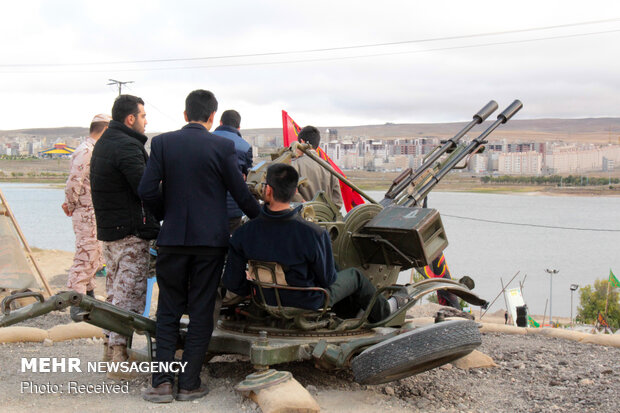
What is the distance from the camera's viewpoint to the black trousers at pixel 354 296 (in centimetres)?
474

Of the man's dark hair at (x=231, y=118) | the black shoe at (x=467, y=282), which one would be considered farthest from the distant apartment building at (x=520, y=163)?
the man's dark hair at (x=231, y=118)

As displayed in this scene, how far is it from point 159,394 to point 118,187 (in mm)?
1461

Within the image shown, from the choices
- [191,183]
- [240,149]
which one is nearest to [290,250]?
[191,183]

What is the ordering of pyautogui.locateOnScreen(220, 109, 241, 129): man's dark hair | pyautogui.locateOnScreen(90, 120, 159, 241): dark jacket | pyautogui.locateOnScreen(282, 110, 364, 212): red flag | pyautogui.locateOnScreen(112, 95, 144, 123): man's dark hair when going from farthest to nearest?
pyautogui.locateOnScreen(282, 110, 364, 212): red flag → pyautogui.locateOnScreen(220, 109, 241, 129): man's dark hair → pyautogui.locateOnScreen(112, 95, 144, 123): man's dark hair → pyautogui.locateOnScreen(90, 120, 159, 241): dark jacket

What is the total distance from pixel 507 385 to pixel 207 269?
244 cm

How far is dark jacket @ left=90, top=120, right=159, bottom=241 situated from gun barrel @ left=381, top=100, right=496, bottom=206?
246cm

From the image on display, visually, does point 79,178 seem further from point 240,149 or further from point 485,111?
point 485,111

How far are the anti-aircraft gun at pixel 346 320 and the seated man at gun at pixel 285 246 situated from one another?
0.08m

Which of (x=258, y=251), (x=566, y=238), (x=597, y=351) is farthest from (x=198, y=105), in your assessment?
(x=566, y=238)

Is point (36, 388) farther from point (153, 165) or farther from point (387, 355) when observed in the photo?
point (387, 355)

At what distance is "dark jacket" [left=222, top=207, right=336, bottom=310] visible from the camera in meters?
4.41

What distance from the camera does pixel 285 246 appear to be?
14.5ft

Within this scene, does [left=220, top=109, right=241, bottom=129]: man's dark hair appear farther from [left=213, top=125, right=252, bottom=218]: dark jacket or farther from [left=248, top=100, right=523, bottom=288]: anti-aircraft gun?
[left=248, top=100, right=523, bottom=288]: anti-aircraft gun

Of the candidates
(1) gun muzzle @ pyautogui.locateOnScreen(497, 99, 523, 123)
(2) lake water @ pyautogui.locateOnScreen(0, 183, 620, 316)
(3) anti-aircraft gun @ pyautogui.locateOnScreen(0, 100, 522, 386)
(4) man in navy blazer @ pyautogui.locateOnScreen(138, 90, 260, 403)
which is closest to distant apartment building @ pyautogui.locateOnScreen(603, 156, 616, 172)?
(2) lake water @ pyautogui.locateOnScreen(0, 183, 620, 316)
